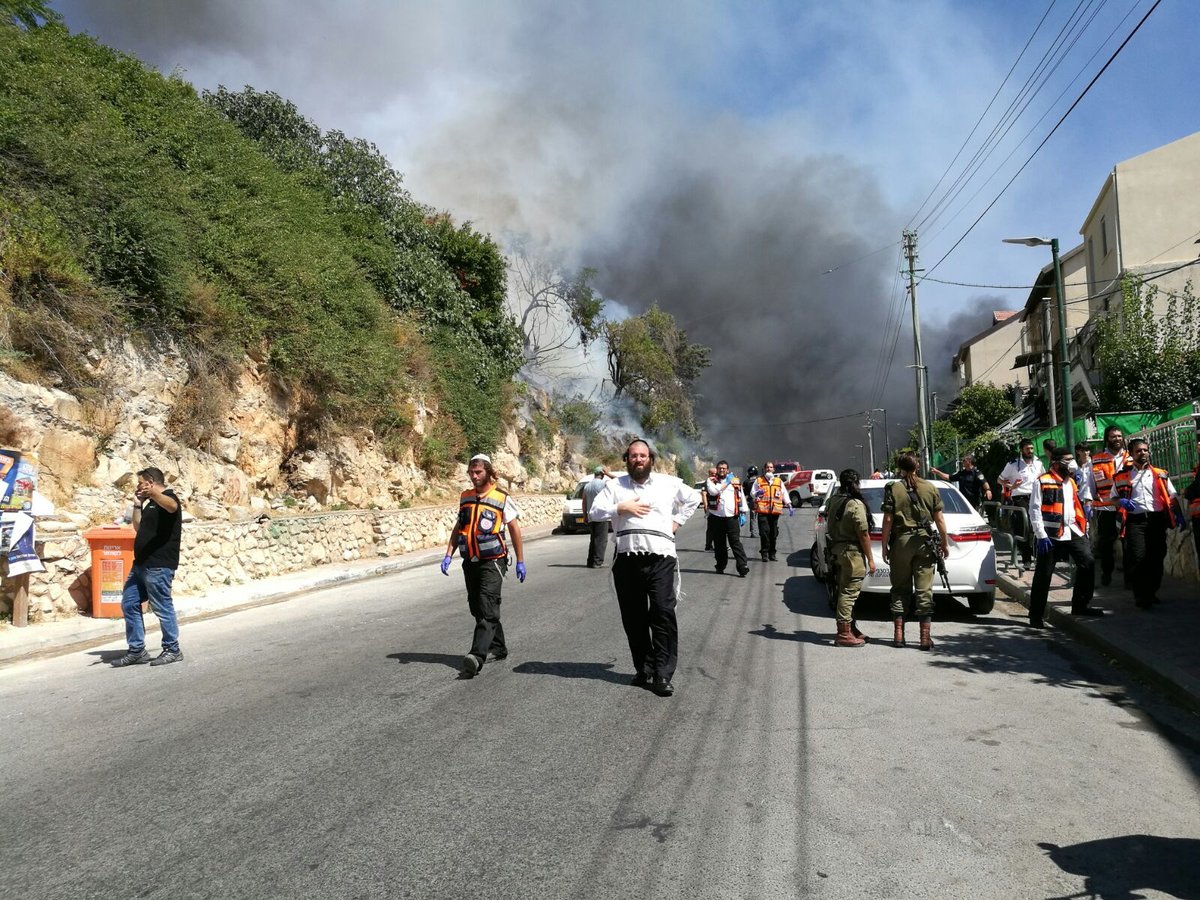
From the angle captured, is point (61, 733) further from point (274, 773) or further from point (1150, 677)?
point (1150, 677)

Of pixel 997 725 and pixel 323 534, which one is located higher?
pixel 323 534

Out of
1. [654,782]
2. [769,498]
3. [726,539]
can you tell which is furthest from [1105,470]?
[654,782]

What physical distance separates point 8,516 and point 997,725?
935cm

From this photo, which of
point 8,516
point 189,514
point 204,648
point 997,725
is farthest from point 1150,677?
point 189,514

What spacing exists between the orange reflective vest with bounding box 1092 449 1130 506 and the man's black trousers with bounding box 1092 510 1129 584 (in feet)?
0.77

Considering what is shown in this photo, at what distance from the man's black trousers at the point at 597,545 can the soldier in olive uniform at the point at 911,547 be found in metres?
7.74

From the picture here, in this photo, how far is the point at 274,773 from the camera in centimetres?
464

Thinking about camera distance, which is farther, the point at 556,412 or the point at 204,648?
the point at 556,412

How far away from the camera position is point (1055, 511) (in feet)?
28.7

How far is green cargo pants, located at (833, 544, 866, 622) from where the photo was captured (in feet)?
26.3

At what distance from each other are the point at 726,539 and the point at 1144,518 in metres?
6.12

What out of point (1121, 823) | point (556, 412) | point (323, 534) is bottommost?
point (1121, 823)

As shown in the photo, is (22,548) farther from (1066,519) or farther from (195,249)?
(1066,519)

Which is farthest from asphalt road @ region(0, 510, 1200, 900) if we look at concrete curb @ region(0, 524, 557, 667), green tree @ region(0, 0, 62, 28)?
green tree @ region(0, 0, 62, 28)
